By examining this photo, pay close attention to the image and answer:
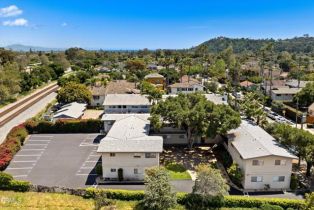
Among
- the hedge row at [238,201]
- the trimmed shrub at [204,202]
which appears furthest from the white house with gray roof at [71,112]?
the trimmed shrub at [204,202]

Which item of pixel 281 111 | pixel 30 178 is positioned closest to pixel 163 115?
pixel 30 178

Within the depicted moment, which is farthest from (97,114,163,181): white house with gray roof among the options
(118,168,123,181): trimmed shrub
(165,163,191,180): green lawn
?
(165,163,191,180): green lawn

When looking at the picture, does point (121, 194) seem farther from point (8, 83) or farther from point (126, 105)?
point (8, 83)

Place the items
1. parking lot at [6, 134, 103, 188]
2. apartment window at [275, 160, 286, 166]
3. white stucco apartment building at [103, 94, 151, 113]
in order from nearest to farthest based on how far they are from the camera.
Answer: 1. apartment window at [275, 160, 286, 166]
2. parking lot at [6, 134, 103, 188]
3. white stucco apartment building at [103, 94, 151, 113]

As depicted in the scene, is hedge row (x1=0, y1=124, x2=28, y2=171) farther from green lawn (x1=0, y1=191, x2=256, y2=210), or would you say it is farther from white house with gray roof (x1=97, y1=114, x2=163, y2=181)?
white house with gray roof (x1=97, y1=114, x2=163, y2=181)

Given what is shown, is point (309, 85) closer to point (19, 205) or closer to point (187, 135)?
point (187, 135)

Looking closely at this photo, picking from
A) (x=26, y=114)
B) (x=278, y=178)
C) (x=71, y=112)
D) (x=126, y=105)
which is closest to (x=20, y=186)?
(x=278, y=178)
